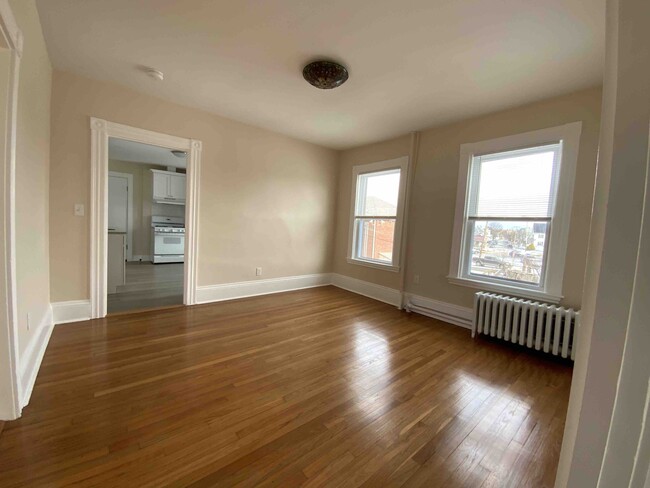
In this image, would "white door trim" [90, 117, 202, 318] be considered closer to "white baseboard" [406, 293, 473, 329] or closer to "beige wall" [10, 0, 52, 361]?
"beige wall" [10, 0, 52, 361]

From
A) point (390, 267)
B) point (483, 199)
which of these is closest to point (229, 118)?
point (390, 267)

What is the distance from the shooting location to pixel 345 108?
313 cm

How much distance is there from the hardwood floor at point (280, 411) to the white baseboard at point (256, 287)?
0.83 m

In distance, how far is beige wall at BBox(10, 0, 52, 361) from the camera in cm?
164

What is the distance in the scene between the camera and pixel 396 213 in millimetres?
4145

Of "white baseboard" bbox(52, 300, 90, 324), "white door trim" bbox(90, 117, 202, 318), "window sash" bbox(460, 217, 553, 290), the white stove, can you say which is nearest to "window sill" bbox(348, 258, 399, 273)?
"window sash" bbox(460, 217, 553, 290)

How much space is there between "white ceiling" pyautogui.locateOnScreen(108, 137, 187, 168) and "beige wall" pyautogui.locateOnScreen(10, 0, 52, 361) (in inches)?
111

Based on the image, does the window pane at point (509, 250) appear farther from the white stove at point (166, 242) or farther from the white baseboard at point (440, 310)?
the white stove at point (166, 242)

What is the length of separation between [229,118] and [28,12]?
6.77 ft

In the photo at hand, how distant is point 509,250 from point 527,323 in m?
0.80

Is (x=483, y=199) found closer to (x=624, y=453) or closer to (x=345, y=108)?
(x=345, y=108)

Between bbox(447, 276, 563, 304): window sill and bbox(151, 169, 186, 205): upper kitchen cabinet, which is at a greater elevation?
bbox(151, 169, 186, 205): upper kitchen cabinet

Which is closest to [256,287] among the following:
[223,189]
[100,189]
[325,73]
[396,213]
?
[223,189]

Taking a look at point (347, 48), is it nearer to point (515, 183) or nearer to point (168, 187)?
point (515, 183)
